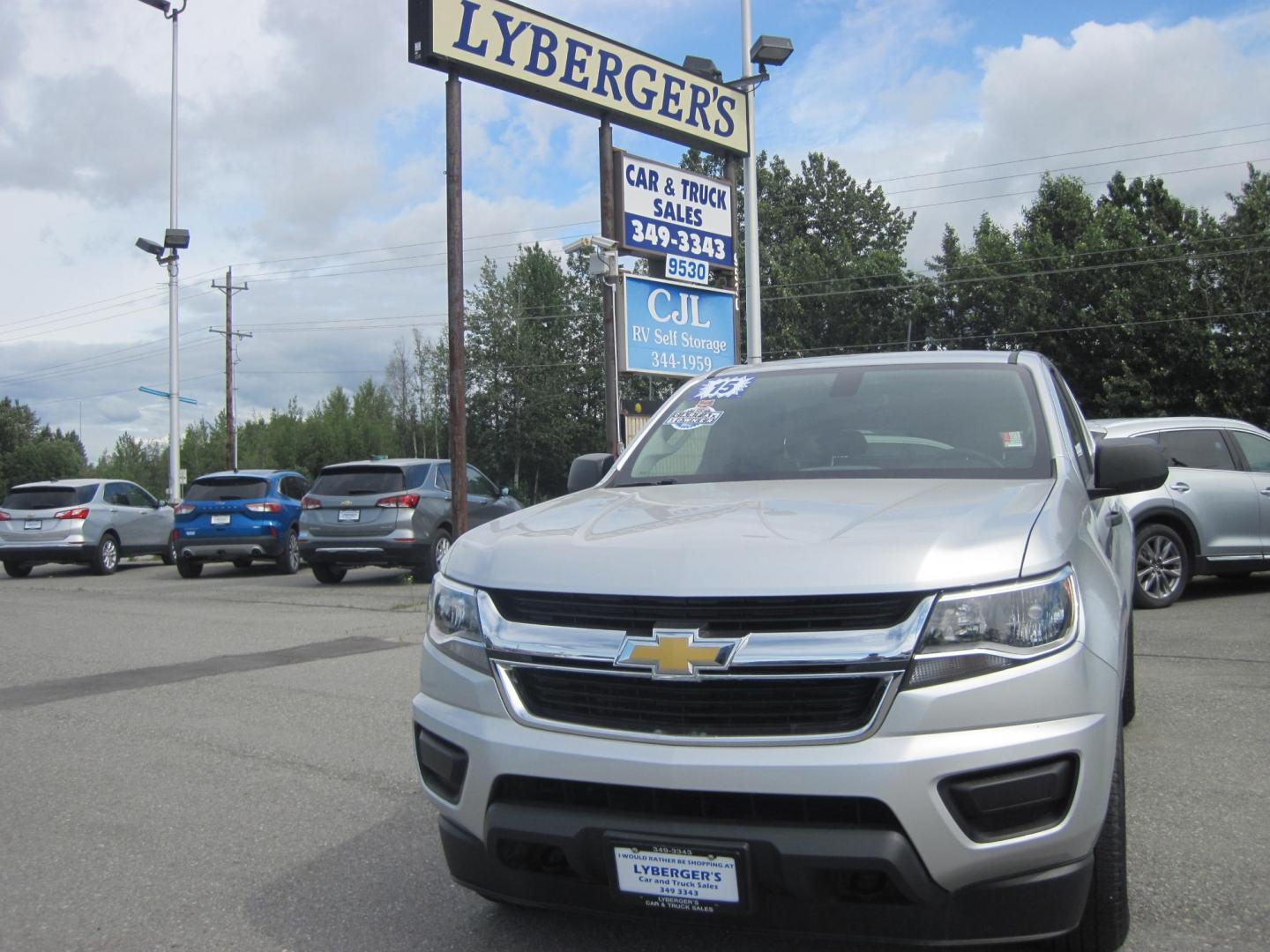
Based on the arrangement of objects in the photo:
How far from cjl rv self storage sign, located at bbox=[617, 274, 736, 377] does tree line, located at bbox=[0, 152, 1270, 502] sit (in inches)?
258

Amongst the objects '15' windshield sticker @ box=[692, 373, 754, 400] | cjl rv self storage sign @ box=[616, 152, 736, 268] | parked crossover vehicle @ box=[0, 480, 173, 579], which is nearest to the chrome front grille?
'15' windshield sticker @ box=[692, 373, 754, 400]

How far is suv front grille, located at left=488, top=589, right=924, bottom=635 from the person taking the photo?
2600 mm

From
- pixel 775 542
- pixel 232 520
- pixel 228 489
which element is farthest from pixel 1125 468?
pixel 228 489

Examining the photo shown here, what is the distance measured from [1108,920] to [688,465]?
2.05 m

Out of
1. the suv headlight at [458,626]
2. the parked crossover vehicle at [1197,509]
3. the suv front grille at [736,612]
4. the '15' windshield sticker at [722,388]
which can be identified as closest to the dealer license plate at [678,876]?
the suv front grille at [736,612]

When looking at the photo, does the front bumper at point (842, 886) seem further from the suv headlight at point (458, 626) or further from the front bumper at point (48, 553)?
the front bumper at point (48, 553)

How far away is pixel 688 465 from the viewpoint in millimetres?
4293

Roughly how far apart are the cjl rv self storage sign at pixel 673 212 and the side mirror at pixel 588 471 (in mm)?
12350

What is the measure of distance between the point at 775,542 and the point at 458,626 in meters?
0.89

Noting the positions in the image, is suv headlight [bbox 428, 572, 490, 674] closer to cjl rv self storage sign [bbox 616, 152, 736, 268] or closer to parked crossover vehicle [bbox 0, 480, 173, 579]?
cjl rv self storage sign [bbox 616, 152, 736, 268]

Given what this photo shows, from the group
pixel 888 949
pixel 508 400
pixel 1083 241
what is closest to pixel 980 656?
pixel 888 949

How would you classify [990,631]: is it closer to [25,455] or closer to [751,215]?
[751,215]

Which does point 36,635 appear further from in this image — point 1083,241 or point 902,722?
point 1083,241

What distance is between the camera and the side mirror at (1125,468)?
3.89m
